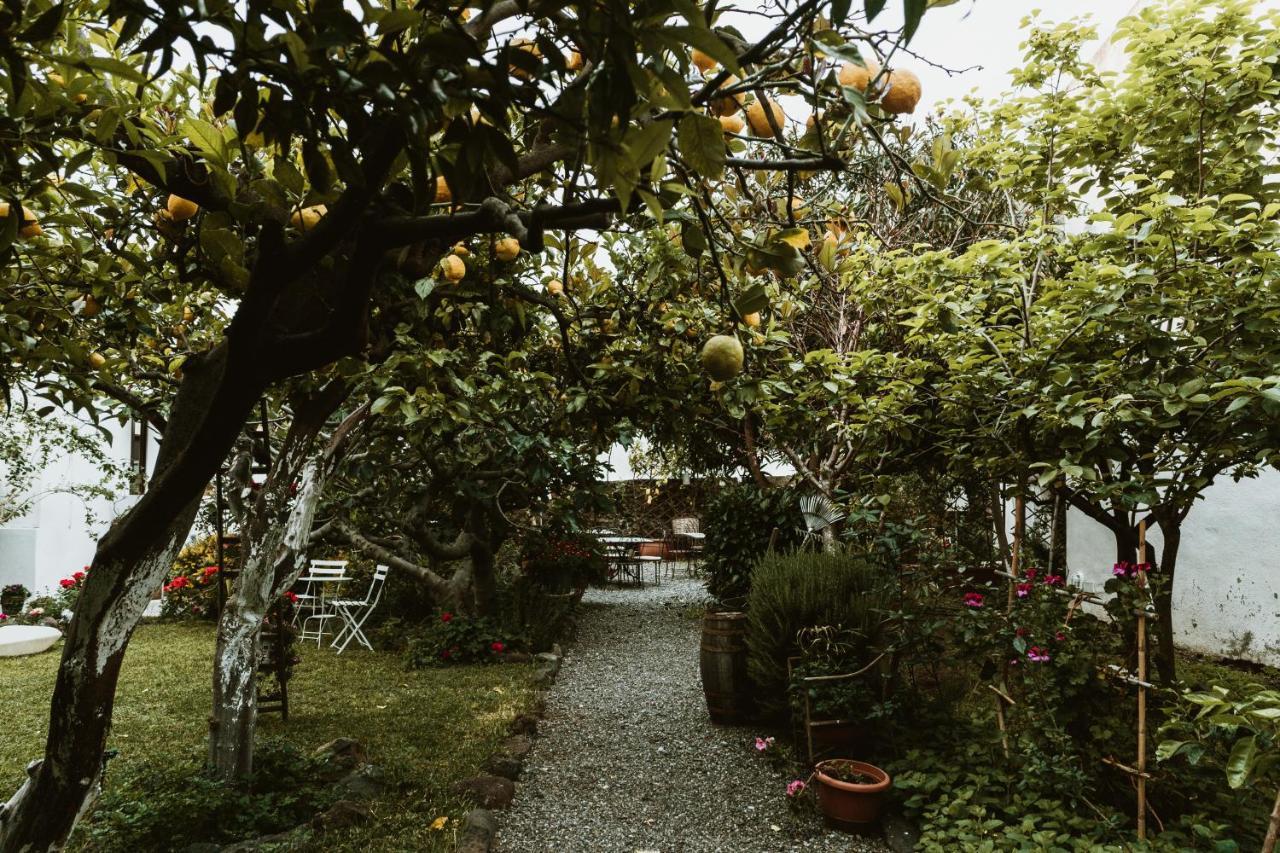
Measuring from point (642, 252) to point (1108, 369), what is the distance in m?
1.77

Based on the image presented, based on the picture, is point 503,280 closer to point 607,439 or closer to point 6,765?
point 607,439

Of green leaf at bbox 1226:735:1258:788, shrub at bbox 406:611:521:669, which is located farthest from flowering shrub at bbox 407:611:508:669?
green leaf at bbox 1226:735:1258:788

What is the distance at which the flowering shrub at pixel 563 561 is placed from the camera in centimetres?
931

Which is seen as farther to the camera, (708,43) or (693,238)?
(693,238)

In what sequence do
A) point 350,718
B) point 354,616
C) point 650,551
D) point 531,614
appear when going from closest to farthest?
point 350,718, point 531,614, point 354,616, point 650,551

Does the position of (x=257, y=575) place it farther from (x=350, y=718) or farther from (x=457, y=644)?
(x=457, y=644)

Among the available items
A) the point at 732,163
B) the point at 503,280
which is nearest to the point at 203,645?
the point at 503,280

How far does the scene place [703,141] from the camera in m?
0.86

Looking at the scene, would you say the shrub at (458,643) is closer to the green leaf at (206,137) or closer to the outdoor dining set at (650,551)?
the outdoor dining set at (650,551)

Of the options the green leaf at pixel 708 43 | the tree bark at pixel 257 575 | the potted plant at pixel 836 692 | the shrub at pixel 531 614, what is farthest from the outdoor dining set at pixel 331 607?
the green leaf at pixel 708 43

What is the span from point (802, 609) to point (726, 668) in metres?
0.80

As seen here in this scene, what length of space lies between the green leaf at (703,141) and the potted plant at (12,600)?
1028cm

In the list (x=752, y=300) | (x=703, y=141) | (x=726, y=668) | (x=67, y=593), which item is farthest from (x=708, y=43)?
(x=67, y=593)

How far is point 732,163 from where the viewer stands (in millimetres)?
1103
